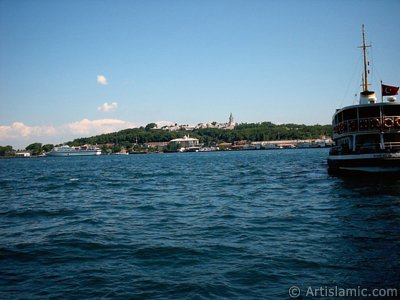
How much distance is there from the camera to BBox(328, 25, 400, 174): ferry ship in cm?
2852

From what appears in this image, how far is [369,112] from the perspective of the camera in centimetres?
3066

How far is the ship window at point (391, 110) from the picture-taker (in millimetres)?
29552

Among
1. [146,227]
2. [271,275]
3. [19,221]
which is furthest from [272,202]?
[19,221]

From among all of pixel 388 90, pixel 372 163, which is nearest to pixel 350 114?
pixel 388 90

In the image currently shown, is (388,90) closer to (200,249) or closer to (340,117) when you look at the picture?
(340,117)

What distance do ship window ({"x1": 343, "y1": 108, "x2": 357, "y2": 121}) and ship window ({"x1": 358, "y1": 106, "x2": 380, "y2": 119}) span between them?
0.67m

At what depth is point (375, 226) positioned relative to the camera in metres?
13.5

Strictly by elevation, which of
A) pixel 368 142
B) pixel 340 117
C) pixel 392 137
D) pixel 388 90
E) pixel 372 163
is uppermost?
pixel 388 90

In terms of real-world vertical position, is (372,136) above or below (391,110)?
below

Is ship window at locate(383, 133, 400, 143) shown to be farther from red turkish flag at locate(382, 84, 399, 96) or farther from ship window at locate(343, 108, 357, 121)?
red turkish flag at locate(382, 84, 399, 96)

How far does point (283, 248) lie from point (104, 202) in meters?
15.2

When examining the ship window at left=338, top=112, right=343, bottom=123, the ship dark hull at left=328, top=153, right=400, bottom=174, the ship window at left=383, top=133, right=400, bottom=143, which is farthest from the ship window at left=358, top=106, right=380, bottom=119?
the ship dark hull at left=328, top=153, right=400, bottom=174

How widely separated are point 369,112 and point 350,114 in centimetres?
191

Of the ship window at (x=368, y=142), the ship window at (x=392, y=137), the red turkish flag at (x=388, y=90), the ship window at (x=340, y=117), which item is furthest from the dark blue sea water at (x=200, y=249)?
the ship window at (x=340, y=117)
